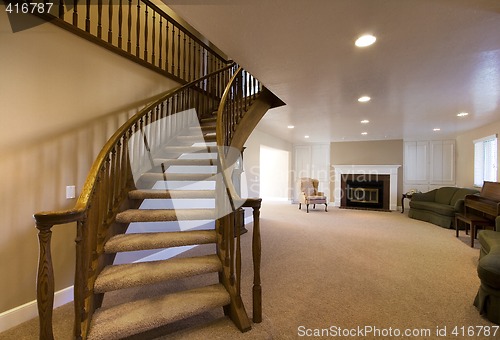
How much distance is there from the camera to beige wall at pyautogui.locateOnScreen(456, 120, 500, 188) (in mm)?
6046

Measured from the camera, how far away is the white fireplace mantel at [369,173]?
7.89 m

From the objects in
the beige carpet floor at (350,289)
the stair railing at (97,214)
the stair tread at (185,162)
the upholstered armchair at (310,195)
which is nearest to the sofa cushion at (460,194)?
the beige carpet floor at (350,289)

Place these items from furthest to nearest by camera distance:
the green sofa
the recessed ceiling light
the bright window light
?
the bright window light → the green sofa → the recessed ceiling light

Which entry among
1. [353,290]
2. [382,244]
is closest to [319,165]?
[382,244]

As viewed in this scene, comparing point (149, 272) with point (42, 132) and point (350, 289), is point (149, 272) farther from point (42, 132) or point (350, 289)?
point (350, 289)

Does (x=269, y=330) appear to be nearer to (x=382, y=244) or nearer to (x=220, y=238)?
(x=220, y=238)

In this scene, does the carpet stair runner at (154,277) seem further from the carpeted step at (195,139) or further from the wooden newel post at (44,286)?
the carpeted step at (195,139)

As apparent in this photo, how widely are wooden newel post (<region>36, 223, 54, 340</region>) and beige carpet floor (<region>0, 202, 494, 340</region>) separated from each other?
0.77 m

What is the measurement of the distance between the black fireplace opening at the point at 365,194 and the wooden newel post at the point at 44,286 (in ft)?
27.6

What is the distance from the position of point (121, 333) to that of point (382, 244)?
4.01 m

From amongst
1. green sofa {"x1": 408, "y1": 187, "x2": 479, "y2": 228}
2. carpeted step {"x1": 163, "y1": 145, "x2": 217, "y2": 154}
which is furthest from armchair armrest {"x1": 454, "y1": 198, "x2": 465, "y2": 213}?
carpeted step {"x1": 163, "y1": 145, "x2": 217, "y2": 154}

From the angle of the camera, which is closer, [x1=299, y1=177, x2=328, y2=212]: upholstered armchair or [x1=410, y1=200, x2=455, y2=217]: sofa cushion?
[x1=410, y1=200, x2=455, y2=217]: sofa cushion

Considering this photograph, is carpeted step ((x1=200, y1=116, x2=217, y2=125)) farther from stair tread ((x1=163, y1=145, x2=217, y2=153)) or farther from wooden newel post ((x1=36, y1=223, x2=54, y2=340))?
wooden newel post ((x1=36, y1=223, x2=54, y2=340))

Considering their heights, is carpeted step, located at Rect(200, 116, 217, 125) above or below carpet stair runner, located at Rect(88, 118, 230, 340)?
above
